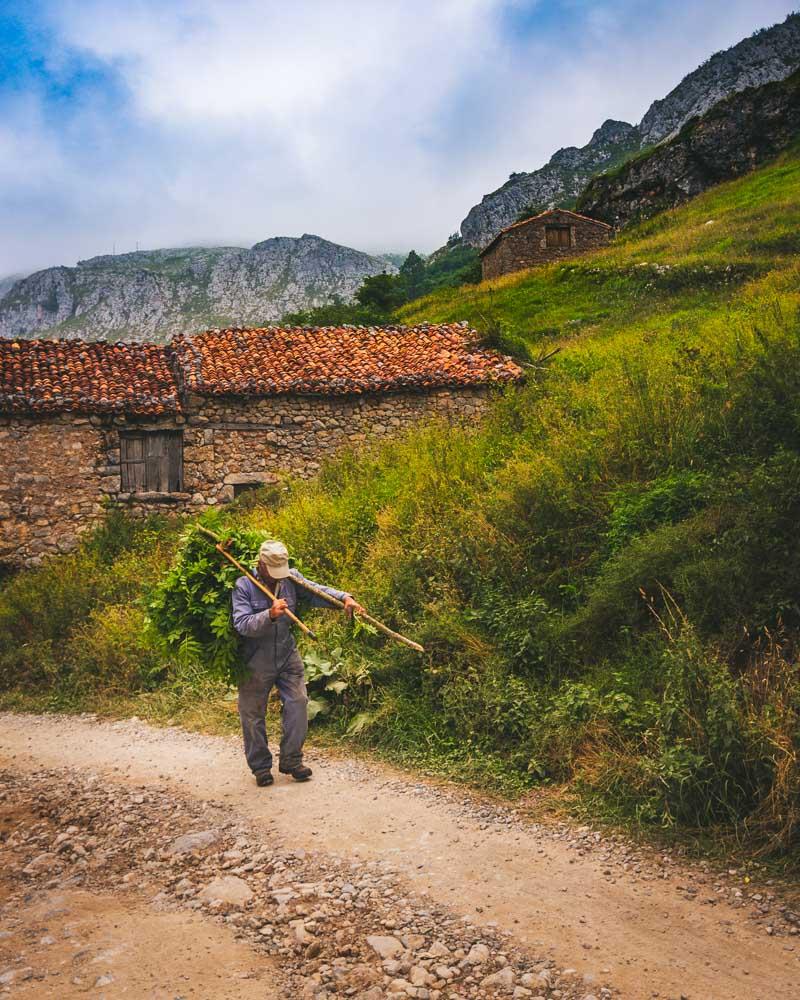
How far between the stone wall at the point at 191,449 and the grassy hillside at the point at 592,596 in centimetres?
326

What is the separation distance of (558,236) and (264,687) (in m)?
33.5

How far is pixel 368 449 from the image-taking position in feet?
49.5

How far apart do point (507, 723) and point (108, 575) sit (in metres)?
8.53

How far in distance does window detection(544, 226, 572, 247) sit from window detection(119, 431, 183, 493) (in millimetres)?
24820

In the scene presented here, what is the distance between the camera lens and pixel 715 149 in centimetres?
3769

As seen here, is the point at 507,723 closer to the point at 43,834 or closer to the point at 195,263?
the point at 43,834

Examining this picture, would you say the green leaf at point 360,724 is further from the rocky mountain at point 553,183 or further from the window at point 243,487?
the rocky mountain at point 553,183

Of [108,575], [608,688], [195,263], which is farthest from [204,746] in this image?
[195,263]

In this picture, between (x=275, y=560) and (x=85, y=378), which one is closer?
(x=275, y=560)

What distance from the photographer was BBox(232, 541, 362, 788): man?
5.76 metres

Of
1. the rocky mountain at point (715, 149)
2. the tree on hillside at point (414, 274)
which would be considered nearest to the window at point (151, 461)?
the rocky mountain at point (715, 149)

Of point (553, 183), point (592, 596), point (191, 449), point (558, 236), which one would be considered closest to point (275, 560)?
point (592, 596)

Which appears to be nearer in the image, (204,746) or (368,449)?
(204,746)

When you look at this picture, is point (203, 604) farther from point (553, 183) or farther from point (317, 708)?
point (553, 183)
